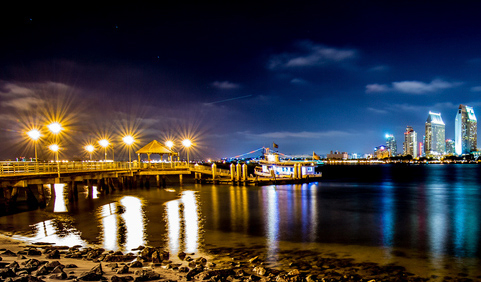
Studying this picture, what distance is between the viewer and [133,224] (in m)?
20.5

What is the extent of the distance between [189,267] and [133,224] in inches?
395

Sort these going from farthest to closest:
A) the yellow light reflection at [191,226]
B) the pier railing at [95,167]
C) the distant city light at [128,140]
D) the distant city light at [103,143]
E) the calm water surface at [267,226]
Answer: the distant city light at [128,140] < the distant city light at [103,143] < the pier railing at [95,167] < the calm water surface at [267,226] < the yellow light reflection at [191,226]

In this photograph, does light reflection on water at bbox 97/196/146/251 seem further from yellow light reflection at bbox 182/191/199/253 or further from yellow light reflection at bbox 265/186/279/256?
yellow light reflection at bbox 265/186/279/256

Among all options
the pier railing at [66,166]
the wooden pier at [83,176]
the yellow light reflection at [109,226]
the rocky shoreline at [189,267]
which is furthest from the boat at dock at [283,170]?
the rocky shoreline at [189,267]

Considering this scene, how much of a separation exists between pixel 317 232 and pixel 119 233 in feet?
38.3

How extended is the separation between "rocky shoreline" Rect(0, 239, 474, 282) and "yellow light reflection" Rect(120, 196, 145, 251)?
1655mm

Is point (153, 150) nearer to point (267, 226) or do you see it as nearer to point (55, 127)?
point (55, 127)

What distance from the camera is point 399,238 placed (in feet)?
59.2

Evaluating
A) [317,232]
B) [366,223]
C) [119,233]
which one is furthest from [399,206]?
[119,233]

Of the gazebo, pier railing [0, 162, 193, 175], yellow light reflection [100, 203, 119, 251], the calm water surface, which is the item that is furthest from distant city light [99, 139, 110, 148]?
yellow light reflection [100, 203, 119, 251]

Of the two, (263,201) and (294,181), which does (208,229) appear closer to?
(263,201)

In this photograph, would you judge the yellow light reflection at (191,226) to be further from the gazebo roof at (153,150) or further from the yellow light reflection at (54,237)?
the gazebo roof at (153,150)

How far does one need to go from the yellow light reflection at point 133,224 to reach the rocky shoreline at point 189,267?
5.43 ft

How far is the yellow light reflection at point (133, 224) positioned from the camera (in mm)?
16078
